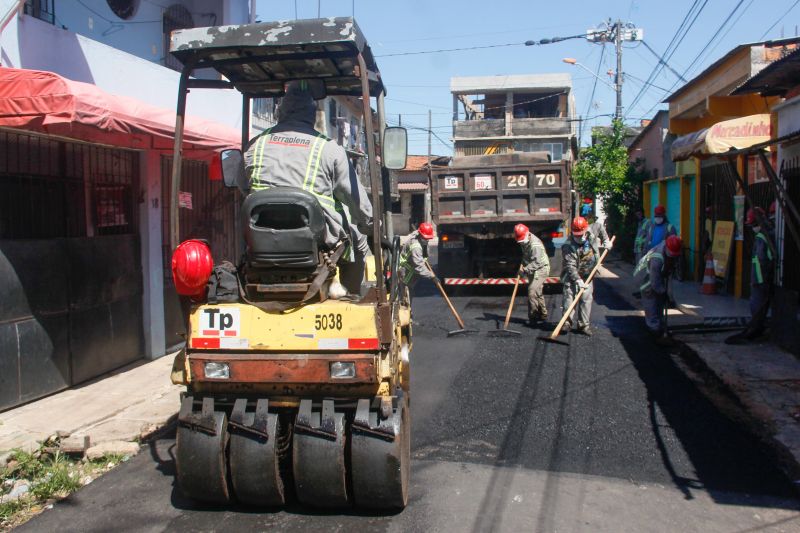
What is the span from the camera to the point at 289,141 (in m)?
4.28

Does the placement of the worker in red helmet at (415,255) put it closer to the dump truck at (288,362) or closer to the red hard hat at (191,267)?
the dump truck at (288,362)

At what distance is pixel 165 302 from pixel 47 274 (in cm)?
233

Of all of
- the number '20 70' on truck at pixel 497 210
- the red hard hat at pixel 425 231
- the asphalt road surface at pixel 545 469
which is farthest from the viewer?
the number '20 70' on truck at pixel 497 210

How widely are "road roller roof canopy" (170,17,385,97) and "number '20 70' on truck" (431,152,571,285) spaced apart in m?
7.40

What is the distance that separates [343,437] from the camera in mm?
4066

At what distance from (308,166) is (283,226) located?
44 centimetres

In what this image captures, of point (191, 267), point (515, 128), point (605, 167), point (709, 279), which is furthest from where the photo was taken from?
point (515, 128)

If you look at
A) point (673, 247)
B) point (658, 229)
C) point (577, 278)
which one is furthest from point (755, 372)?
point (658, 229)

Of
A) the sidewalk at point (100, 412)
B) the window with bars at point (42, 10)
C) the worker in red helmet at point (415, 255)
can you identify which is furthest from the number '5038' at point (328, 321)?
the worker in red helmet at point (415, 255)

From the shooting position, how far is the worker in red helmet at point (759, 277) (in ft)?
27.9

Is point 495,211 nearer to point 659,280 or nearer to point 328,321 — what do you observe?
point 659,280

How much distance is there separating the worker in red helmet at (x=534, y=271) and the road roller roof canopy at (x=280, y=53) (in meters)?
5.53

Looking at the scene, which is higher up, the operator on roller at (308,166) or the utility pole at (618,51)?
the utility pole at (618,51)

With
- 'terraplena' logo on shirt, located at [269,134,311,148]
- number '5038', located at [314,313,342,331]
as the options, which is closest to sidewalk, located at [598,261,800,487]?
number '5038', located at [314,313,342,331]
